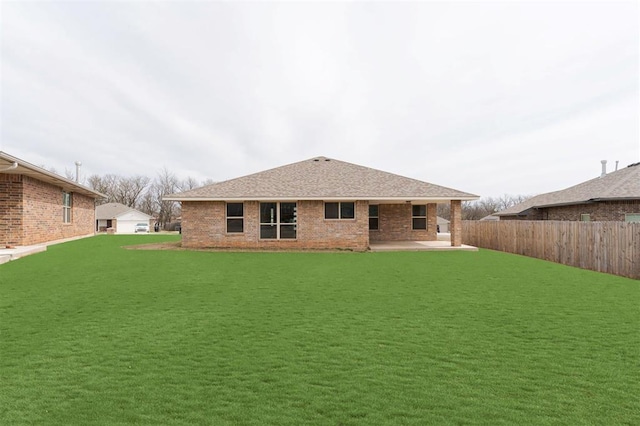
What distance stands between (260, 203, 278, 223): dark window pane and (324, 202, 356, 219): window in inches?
101

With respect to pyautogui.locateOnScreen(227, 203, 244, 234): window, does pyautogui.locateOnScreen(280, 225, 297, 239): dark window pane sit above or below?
below

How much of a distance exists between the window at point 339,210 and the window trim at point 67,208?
625 inches

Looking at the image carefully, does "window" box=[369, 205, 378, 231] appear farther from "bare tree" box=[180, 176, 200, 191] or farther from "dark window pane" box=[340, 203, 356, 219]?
"bare tree" box=[180, 176, 200, 191]

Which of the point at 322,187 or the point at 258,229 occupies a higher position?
the point at 322,187

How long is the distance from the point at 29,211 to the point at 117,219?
45.2 m

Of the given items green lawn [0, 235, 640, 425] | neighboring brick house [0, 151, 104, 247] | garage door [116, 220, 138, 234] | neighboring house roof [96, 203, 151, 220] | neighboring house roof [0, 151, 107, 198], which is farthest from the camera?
garage door [116, 220, 138, 234]

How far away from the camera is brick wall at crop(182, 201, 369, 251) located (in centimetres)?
1677

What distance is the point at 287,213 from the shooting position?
56.1 feet

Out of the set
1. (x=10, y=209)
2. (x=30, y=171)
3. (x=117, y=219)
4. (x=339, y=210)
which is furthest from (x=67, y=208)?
(x=117, y=219)

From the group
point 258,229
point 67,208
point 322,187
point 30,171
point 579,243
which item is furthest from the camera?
point 67,208

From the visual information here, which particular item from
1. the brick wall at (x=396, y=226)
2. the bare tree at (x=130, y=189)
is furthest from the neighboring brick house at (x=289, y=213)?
the bare tree at (x=130, y=189)

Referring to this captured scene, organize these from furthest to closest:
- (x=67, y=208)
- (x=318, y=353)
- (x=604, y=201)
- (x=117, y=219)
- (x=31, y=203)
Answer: (x=117, y=219)
(x=67, y=208)
(x=604, y=201)
(x=31, y=203)
(x=318, y=353)

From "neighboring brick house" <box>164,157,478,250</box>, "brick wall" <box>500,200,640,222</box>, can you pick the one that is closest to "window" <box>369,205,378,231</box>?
"neighboring brick house" <box>164,157,478,250</box>

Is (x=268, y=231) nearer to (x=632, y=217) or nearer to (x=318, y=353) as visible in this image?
(x=318, y=353)
